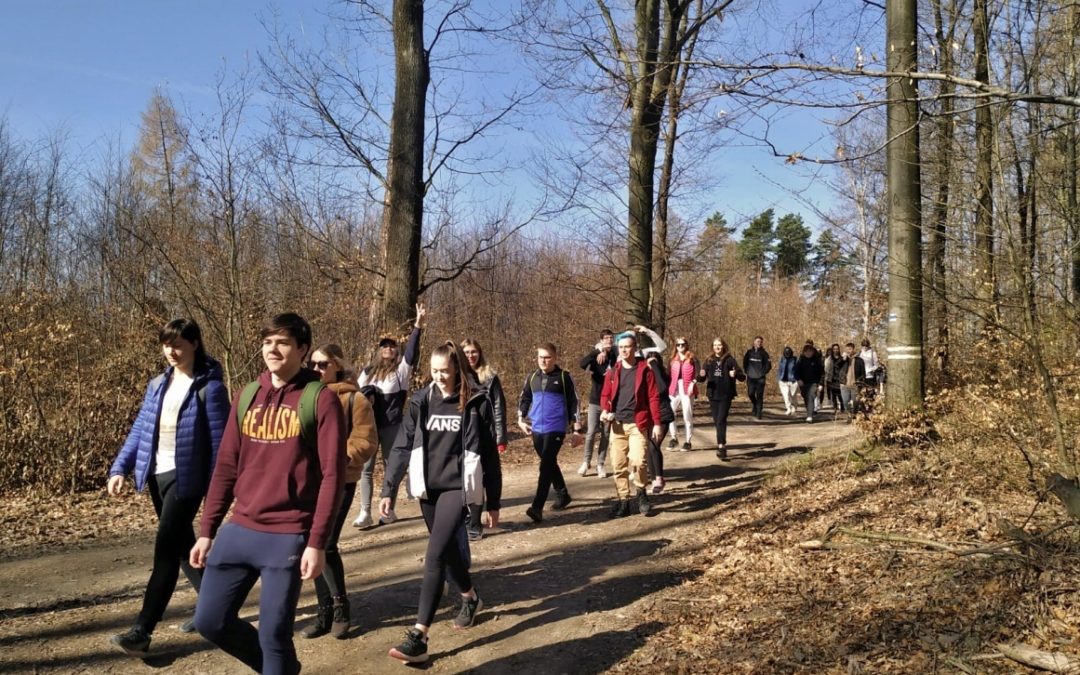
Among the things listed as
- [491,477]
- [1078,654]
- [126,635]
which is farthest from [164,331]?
[1078,654]

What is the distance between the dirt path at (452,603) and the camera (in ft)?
15.8

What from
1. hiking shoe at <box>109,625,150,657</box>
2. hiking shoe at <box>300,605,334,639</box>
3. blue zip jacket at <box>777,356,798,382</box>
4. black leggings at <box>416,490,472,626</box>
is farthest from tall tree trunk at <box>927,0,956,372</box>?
blue zip jacket at <box>777,356,798,382</box>

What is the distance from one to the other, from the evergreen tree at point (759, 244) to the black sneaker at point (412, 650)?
4660cm

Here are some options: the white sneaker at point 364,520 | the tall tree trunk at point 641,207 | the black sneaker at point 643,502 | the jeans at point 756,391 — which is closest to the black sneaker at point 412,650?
the white sneaker at point 364,520

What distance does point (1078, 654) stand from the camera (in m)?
3.73

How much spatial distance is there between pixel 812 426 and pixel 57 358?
1438cm

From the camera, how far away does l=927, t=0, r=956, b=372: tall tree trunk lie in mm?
7167

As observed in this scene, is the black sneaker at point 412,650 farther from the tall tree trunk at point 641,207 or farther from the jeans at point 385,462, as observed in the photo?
the tall tree trunk at point 641,207

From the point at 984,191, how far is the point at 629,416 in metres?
4.17

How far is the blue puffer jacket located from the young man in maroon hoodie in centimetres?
115

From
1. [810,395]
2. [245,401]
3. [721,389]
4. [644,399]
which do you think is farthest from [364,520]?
[810,395]

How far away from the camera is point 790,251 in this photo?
186ft

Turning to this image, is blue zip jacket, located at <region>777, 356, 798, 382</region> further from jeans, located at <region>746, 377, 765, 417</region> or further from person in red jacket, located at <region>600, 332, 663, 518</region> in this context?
person in red jacket, located at <region>600, 332, 663, 518</region>

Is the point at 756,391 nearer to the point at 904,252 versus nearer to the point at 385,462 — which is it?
the point at 904,252
